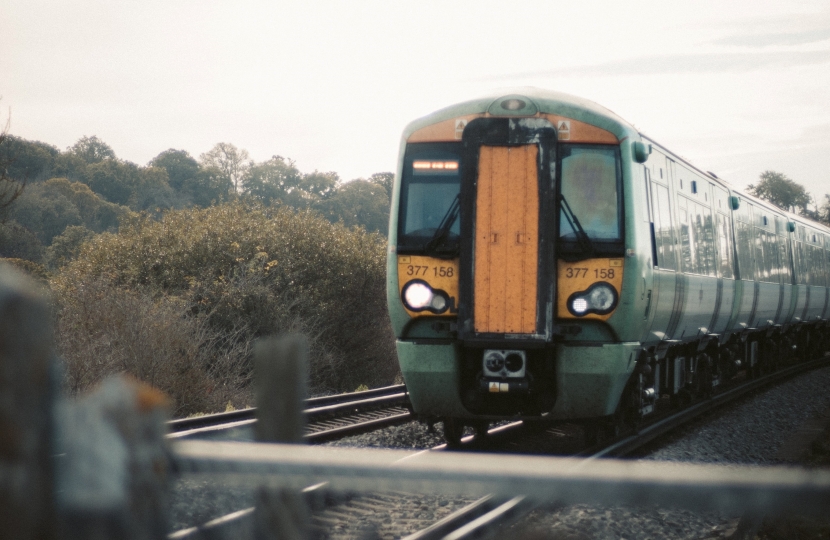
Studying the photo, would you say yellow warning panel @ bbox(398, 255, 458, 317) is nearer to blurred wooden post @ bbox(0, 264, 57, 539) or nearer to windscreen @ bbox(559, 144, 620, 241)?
windscreen @ bbox(559, 144, 620, 241)

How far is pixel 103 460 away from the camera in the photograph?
150cm

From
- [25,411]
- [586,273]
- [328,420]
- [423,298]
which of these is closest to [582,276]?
[586,273]

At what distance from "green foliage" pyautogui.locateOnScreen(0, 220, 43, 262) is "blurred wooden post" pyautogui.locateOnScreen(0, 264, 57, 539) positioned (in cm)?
5073

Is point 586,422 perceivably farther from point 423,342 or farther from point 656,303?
point 423,342

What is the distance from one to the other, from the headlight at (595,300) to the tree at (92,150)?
10228 cm

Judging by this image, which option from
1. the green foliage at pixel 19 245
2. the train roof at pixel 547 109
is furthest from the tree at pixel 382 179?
the train roof at pixel 547 109

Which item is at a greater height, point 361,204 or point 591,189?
point 361,204

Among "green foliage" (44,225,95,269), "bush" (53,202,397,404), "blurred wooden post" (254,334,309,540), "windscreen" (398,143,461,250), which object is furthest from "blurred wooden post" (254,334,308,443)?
"green foliage" (44,225,95,269)

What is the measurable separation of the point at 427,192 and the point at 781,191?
137 meters

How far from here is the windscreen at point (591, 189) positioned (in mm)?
7715

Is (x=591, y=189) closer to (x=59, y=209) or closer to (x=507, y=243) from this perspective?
(x=507, y=243)

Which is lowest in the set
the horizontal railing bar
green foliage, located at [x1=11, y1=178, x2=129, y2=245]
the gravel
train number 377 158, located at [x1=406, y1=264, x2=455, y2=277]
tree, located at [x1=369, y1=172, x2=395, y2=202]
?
the gravel

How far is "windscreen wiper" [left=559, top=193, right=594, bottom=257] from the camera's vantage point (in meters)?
7.61

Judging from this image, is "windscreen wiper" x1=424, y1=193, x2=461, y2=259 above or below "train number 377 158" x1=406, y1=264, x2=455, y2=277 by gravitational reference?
above
